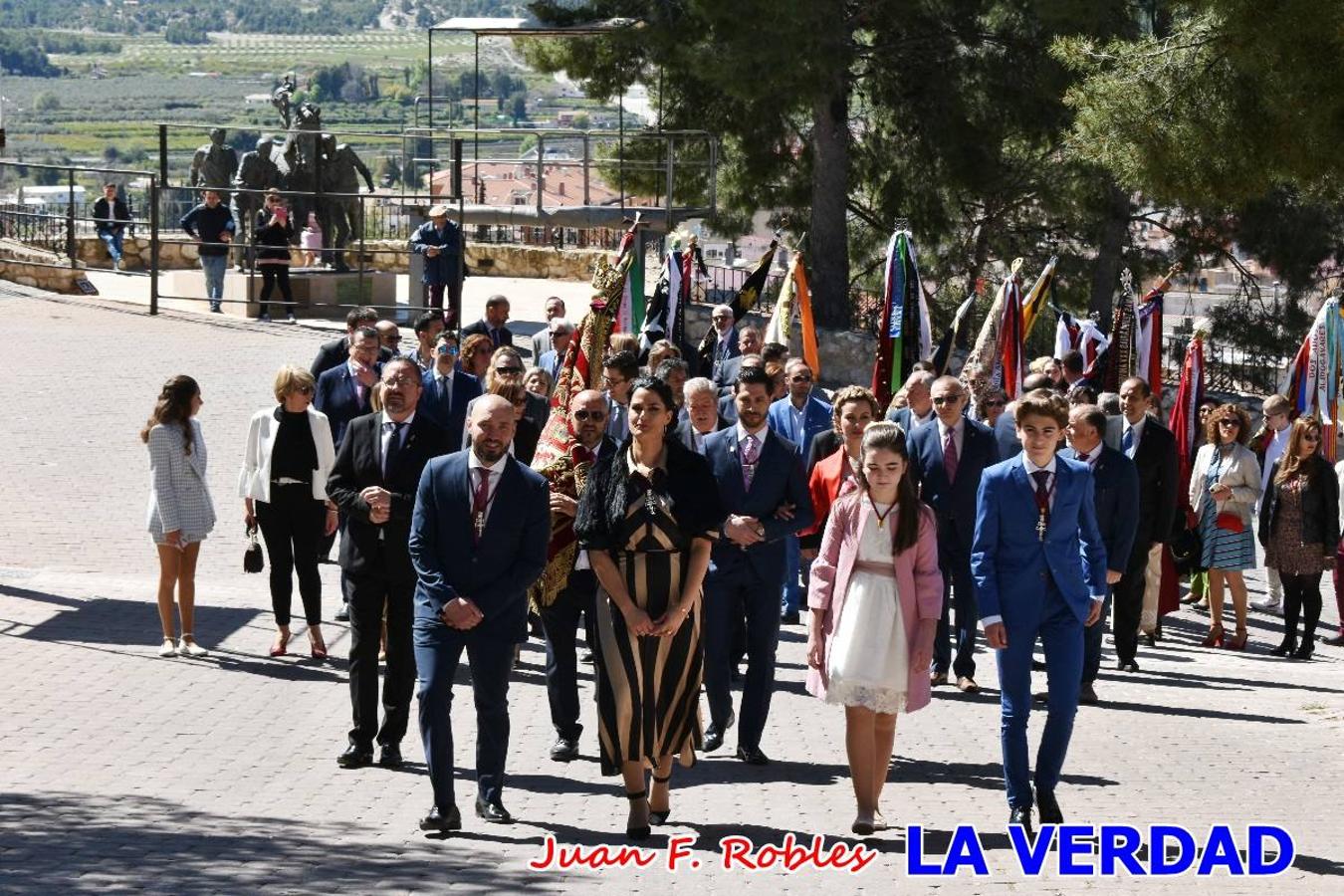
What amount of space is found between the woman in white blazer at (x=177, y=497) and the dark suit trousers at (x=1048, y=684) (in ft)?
16.4

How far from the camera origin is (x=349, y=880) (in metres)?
6.95

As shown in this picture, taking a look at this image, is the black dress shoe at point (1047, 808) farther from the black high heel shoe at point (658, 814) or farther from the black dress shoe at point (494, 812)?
the black dress shoe at point (494, 812)

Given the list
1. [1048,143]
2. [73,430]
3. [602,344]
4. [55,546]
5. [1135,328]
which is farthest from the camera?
[1048,143]

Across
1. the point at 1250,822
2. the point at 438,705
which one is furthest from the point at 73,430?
the point at 1250,822

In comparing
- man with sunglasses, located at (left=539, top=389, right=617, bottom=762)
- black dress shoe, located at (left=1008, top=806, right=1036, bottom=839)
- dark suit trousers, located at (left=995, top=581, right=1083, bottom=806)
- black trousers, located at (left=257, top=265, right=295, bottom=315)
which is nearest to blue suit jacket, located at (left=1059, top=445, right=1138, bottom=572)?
dark suit trousers, located at (left=995, top=581, right=1083, bottom=806)

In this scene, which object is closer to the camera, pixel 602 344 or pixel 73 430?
pixel 602 344

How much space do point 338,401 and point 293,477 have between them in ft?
3.91

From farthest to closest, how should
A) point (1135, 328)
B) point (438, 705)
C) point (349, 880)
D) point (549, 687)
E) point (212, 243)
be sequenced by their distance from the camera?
point (212, 243) → point (1135, 328) → point (549, 687) → point (438, 705) → point (349, 880)

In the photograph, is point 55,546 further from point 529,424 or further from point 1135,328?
point 1135,328

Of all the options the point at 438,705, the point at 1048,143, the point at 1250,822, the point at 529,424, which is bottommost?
the point at 1250,822

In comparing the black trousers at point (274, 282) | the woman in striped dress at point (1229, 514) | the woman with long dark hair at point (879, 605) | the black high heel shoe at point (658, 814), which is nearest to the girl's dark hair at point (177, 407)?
the black high heel shoe at point (658, 814)

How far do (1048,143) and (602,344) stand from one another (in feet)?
59.2

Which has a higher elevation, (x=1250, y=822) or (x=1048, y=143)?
(x=1048, y=143)

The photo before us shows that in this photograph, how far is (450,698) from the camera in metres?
7.61
